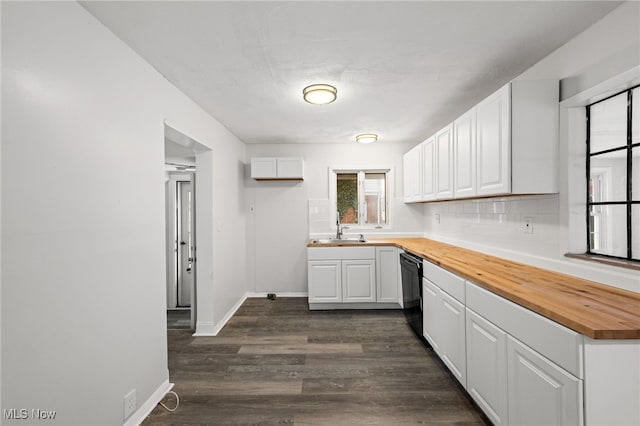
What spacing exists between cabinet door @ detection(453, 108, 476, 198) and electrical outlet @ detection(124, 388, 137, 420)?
2.85m

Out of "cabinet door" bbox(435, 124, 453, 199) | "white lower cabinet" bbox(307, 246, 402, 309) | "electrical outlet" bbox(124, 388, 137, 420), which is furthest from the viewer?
"white lower cabinet" bbox(307, 246, 402, 309)

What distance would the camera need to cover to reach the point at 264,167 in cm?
451

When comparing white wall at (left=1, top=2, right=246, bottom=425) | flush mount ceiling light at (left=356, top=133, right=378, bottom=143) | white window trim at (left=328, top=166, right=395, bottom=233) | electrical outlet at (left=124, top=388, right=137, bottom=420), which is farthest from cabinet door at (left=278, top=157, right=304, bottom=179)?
electrical outlet at (left=124, top=388, right=137, bottom=420)

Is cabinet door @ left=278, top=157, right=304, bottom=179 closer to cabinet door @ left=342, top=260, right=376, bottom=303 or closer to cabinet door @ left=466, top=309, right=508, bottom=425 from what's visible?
cabinet door @ left=342, top=260, right=376, bottom=303

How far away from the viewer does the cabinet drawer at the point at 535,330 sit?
4.01ft

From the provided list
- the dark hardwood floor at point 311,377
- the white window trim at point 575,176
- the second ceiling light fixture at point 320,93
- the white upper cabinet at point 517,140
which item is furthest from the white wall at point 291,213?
the white window trim at point 575,176

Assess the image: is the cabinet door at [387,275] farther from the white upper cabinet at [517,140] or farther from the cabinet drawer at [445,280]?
the white upper cabinet at [517,140]

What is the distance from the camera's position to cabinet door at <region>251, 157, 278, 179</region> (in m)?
4.50

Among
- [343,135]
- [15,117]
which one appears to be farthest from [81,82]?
[343,135]

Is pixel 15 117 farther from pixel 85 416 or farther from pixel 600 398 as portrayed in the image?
pixel 600 398

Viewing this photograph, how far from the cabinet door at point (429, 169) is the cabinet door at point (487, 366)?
70.1 inches

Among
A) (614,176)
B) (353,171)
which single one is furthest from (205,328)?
(614,176)

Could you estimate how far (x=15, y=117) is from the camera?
121 cm

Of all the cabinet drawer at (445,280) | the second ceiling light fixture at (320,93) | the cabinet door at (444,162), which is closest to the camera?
the cabinet drawer at (445,280)
